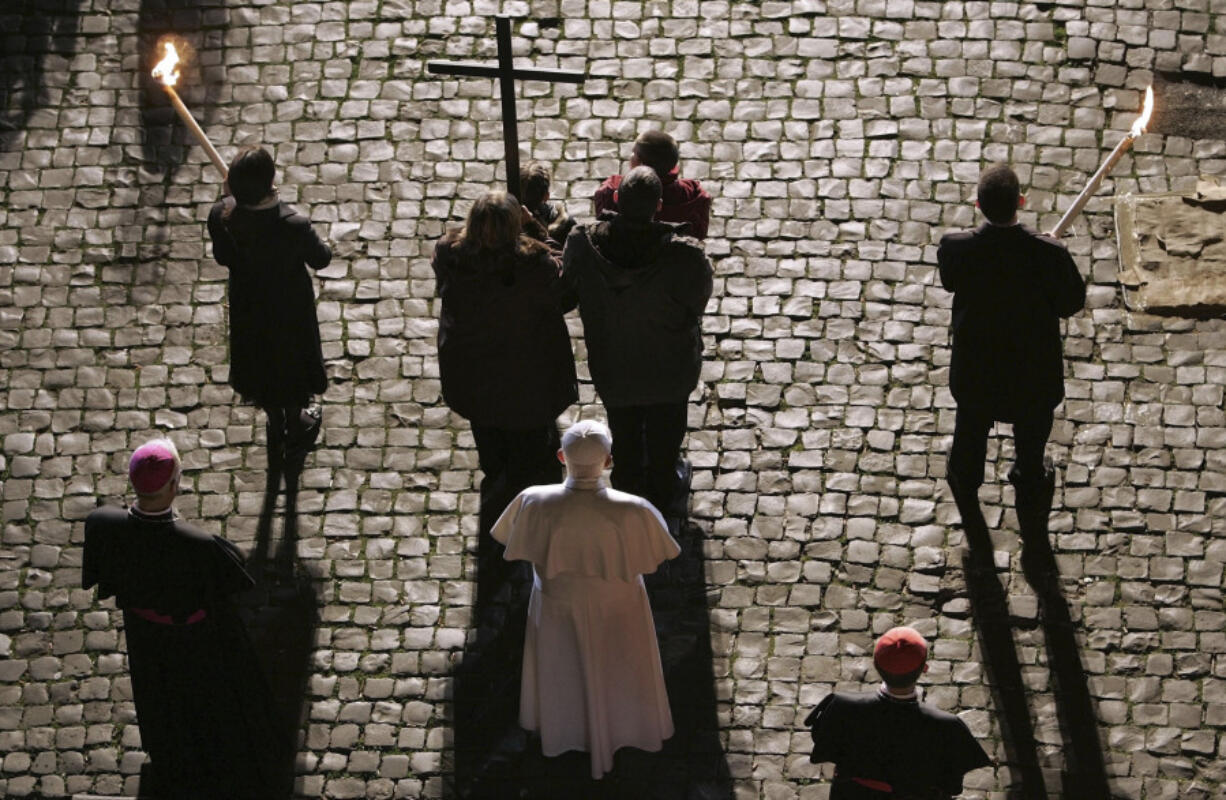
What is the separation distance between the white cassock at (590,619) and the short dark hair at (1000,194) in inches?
90.4

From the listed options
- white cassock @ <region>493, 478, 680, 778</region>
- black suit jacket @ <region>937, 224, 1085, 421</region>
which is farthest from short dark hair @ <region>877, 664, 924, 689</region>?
black suit jacket @ <region>937, 224, 1085, 421</region>

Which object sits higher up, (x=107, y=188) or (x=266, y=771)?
(x=107, y=188)

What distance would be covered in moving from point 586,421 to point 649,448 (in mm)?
1559

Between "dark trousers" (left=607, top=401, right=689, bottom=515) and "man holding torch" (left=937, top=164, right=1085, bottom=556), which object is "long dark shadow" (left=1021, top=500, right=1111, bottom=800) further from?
"dark trousers" (left=607, top=401, right=689, bottom=515)

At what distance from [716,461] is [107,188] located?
4437mm

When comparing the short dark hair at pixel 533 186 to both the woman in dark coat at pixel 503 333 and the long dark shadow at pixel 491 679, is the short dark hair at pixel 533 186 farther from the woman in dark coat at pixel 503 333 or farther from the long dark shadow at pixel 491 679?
the long dark shadow at pixel 491 679

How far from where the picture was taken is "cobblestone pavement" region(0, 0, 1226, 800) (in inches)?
329

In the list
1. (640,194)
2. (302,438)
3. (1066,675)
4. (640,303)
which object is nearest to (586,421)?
(640,303)

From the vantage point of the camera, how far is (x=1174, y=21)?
11258 mm

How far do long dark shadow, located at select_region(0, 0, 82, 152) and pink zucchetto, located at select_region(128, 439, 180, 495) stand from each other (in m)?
4.67

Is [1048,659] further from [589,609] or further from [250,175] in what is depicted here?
[250,175]

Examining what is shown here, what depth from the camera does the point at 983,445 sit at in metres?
8.88

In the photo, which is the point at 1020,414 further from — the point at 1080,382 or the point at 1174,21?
the point at 1174,21

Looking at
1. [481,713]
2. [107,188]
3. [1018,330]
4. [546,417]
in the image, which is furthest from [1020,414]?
[107,188]
